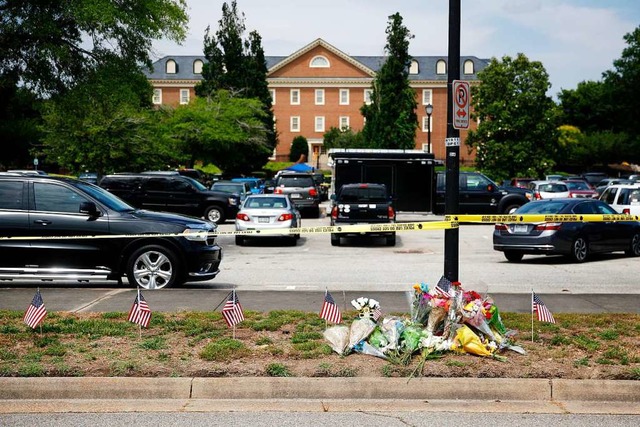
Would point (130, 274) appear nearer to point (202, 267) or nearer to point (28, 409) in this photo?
point (202, 267)

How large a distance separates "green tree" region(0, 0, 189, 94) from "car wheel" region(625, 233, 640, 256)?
14986 millimetres

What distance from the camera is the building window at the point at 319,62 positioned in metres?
102

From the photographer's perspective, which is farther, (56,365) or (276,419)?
(56,365)

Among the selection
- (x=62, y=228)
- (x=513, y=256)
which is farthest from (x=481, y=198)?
(x=62, y=228)

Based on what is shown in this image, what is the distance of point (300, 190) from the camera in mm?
37469

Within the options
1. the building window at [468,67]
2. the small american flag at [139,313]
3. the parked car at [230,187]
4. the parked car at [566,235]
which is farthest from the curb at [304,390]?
the building window at [468,67]

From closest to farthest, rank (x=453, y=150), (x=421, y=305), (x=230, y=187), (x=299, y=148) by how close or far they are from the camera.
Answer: (x=421, y=305) < (x=453, y=150) < (x=230, y=187) < (x=299, y=148)

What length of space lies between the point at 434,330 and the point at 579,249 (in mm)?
12053

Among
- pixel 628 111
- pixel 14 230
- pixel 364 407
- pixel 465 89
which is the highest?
pixel 628 111

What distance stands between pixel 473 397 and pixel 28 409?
147 inches

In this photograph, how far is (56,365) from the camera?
7.76 metres

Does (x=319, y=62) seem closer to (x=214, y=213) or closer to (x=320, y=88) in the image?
(x=320, y=88)

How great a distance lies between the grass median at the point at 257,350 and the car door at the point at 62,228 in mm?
2760

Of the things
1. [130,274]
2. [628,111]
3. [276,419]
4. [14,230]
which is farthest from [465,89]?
[628,111]
